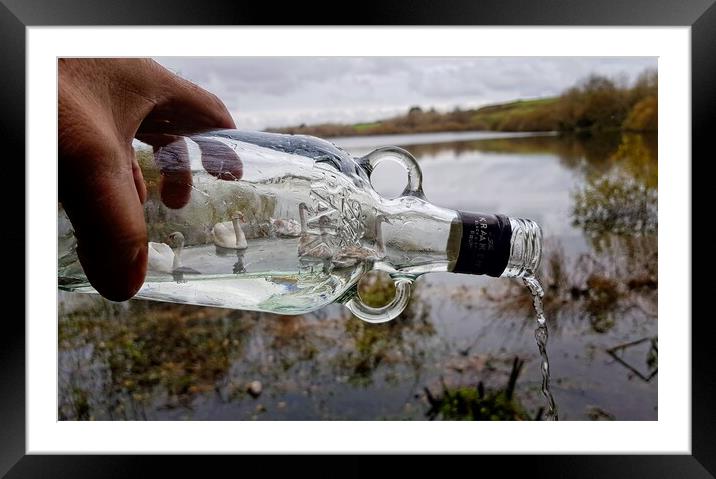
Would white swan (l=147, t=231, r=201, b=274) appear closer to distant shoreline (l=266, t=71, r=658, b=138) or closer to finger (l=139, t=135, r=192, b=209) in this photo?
finger (l=139, t=135, r=192, b=209)

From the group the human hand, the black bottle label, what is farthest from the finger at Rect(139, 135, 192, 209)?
the black bottle label

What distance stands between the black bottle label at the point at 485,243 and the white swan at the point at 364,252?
0.08 metres

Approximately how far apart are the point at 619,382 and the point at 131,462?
5.26 feet

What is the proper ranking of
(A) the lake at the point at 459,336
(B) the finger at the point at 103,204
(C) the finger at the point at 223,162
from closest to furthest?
(B) the finger at the point at 103,204
(C) the finger at the point at 223,162
(A) the lake at the point at 459,336

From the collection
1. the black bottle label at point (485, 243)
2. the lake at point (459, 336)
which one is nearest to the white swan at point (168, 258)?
the black bottle label at point (485, 243)

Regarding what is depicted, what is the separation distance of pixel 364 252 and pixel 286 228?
8cm

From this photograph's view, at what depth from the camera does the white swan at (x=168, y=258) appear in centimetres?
63

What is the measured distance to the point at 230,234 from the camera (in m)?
0.63

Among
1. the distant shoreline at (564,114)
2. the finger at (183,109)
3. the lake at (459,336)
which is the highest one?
the distant shoreline at (564,114)

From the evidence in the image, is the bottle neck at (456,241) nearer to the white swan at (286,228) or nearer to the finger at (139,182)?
the white swan at (286,228)

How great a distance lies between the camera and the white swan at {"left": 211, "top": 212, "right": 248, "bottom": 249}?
2.08ft

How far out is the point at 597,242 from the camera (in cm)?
222
